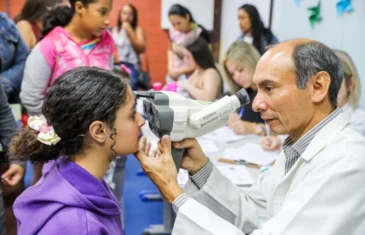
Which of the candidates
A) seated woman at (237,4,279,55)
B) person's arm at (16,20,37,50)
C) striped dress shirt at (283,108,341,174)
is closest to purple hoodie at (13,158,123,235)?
striped dress shirt at (283,108,341,174)

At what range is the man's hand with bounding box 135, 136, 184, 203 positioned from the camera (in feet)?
3.88

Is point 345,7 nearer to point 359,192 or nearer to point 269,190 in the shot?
point 269,190

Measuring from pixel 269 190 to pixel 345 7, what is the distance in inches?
60.4

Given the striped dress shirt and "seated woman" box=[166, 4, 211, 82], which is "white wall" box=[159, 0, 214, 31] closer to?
"seated woman" box=[166, 4, 211, 82]

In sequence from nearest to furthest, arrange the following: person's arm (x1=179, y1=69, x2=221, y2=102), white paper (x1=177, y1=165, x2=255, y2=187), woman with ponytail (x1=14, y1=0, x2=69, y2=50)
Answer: white paper (x1=177, y1=165, x2=255, y2=187)
woman with ponytail (x1=14, y1=0, x2=69, y2=50)
person's arm (x1=179, y1=69, x2=221, y2=102)

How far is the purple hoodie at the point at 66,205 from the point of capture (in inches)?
36.7

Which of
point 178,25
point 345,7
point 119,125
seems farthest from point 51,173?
point 178,25

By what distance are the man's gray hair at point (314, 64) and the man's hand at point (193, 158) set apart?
393 millimetres

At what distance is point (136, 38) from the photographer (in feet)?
15.3

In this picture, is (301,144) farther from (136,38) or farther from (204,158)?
(136,38)

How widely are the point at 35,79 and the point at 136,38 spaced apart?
2.81m

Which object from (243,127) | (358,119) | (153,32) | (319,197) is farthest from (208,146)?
(153,32)

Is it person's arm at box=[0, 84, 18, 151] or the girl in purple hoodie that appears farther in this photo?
person's arm at box=[0, 84, 18, 151]

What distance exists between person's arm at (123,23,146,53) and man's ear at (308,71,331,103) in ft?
12.1
